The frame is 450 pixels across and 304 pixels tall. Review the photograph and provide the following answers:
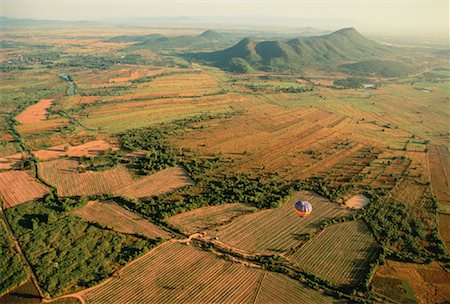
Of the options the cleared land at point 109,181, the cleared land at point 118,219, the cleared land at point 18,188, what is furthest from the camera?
the cleared land at point 109,181

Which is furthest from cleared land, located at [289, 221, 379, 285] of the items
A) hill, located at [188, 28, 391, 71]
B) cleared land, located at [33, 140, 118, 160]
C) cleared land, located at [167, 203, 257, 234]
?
hill, located at [188, 28, 391, 71]

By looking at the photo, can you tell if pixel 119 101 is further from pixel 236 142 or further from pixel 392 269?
pixel 392 269

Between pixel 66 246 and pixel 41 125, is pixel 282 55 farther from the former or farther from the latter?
pixel 66 246

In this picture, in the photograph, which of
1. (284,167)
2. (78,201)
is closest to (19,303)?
(78,201)

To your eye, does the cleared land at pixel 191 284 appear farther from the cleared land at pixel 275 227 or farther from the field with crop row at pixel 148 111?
the field with crop row at pixel 148 111

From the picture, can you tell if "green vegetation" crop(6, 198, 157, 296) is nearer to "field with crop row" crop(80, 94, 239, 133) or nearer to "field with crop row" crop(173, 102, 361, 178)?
"field with crop row" crop(173, 102, 361, 178)

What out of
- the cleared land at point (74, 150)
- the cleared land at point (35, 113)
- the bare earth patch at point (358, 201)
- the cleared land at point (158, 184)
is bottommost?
the bare earth patch at point (358, 201)

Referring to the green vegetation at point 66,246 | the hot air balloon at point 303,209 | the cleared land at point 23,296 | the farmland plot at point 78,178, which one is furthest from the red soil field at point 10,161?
the hot air balloon at point 303,209
